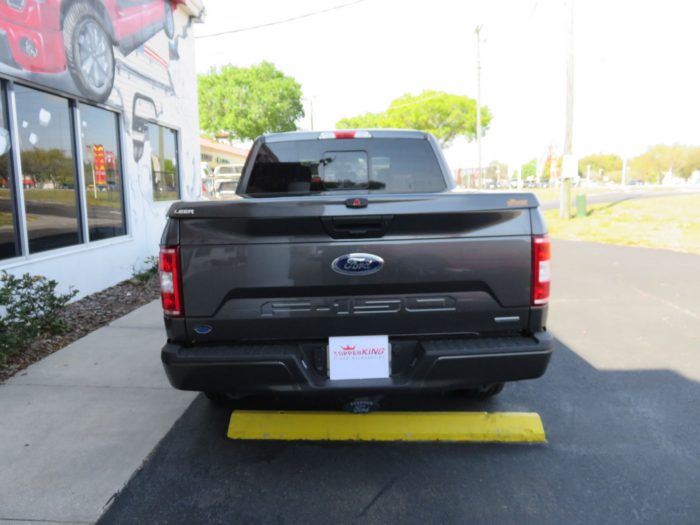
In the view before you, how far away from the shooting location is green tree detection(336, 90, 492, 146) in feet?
179

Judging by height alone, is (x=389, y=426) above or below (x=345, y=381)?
below

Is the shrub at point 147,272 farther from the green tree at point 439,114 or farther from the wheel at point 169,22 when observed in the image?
the green tree at point 439,114

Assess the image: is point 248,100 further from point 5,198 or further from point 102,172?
point 5,198

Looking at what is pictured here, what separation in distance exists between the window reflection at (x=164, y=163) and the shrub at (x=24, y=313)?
4.53 m

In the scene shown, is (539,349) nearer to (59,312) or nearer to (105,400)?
(105,400)

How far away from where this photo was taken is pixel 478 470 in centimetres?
311

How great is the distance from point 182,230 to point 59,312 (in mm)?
4428

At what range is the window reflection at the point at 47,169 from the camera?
20.7ft

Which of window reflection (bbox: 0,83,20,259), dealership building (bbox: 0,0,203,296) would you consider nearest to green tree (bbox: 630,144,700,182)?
dealership building (bbox: 0,0,203,296)

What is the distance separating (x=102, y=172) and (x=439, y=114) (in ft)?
165

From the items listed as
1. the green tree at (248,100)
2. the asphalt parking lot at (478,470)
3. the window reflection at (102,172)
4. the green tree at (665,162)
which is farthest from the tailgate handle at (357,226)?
the green tree at (665,162)

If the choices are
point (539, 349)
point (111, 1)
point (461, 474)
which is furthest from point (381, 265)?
point (111, 1)

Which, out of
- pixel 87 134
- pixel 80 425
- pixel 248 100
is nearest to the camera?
pixel 80 425

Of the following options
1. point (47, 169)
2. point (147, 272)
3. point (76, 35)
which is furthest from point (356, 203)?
point (147, 272)
